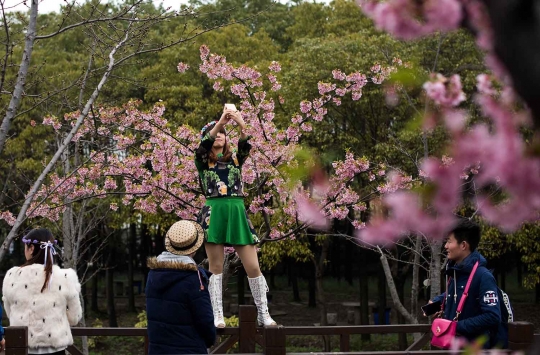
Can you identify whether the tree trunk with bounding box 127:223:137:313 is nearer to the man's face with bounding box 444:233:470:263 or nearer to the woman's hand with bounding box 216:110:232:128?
the woman's hand with bounding box 216:110:232:128

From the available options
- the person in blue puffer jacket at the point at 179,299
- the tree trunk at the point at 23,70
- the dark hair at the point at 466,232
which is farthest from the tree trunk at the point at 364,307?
the tree trunk at the point at 23,70

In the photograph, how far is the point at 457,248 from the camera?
14.9ft

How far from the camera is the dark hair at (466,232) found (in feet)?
14.8

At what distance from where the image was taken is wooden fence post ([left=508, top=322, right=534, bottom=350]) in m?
4.75

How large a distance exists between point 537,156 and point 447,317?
3673 mm

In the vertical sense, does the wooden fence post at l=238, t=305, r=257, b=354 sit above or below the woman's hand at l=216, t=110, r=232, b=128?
below

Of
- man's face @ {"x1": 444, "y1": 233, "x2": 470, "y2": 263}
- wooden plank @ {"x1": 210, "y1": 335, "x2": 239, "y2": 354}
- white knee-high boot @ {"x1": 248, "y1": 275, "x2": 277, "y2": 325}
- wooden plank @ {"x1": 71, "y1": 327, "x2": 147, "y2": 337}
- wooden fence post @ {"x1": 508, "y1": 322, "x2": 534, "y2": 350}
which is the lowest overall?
wooden plank @ {"x1": 210, "y1": 335, "x2": 239, "y2": 354}

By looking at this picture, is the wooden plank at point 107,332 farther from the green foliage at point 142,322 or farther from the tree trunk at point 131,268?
the tree trunk at point 131,268

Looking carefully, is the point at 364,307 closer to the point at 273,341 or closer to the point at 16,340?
the point at 273,341

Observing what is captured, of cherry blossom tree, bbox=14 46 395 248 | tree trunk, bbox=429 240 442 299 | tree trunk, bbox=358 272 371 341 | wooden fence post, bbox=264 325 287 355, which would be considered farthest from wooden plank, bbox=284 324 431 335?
tree trunk, bbox=358 272 371 341

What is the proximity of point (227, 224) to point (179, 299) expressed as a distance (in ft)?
4.67

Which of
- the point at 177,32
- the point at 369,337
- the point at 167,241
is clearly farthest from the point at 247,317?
the point at 177,32

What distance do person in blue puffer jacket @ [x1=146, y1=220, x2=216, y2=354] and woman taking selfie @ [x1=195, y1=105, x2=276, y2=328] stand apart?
1.26 meters

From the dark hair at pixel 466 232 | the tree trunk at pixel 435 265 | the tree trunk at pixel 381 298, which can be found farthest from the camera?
the tree trunk at pixel 381 298
